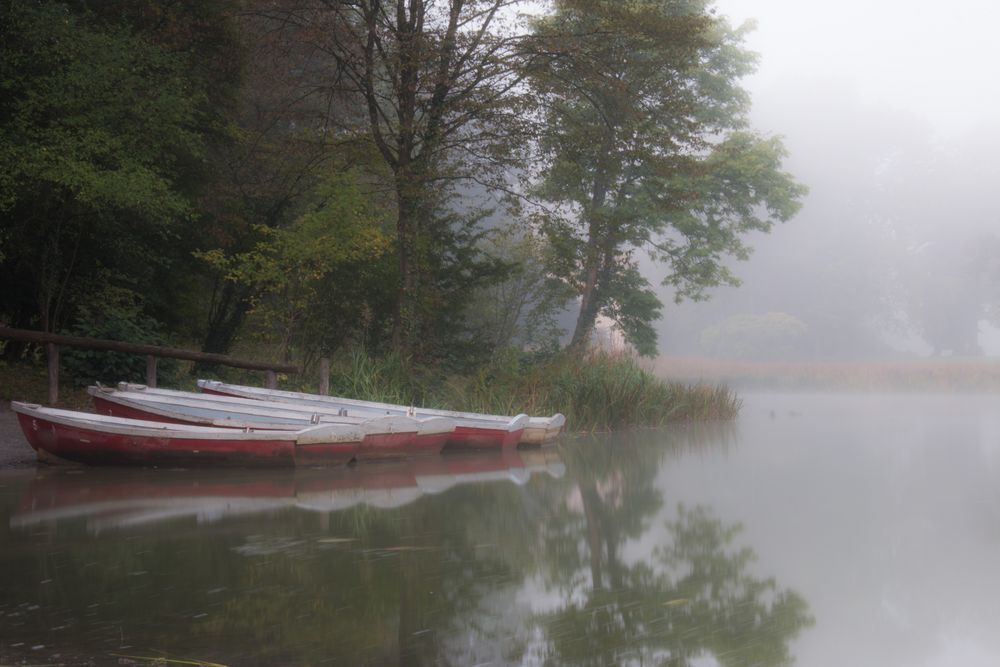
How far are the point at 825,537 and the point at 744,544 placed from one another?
0.71 metres

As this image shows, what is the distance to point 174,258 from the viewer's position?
16.8 metres

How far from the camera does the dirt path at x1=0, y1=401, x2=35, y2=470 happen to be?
10664 mm

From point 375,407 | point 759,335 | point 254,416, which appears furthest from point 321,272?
point 759,335

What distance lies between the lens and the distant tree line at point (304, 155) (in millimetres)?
13453

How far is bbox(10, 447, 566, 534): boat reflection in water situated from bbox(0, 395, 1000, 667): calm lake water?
1.6 inches

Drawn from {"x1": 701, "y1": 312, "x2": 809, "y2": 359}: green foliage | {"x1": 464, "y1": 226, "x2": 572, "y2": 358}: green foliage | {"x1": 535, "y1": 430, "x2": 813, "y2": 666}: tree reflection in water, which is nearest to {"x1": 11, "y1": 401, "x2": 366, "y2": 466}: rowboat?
{"x1": 535, "y1": 430, "x2": 813, "y2": 666}: tree reflection in water

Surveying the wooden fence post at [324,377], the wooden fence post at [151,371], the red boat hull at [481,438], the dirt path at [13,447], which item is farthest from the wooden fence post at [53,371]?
the red boat hull at [481,438]

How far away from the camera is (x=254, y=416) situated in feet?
38.5

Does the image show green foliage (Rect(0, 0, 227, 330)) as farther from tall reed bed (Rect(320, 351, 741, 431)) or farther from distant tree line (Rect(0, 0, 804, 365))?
tall reed bed (Rect(320, 351, 741, 431))

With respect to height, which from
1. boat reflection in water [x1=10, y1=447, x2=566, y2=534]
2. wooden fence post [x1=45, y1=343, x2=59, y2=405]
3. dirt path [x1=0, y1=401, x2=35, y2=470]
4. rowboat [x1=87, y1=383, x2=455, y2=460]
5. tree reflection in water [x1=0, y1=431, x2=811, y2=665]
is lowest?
tree reflection in water [x1=0, y1=431, x2=811, y2=665]

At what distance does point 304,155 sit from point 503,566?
37.6 feet

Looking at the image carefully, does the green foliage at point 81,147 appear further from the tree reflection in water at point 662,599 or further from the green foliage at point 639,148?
the tree reflection in water at point 662,599

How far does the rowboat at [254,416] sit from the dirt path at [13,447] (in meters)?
0.88

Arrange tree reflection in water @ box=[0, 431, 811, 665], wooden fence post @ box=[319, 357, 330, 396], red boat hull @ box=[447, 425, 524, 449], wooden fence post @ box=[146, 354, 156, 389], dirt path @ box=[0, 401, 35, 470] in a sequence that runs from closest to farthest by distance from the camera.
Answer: tree reflection in water @ box=[0, 431, 811, 665], dirt path @ box=[0, 401, 35, 470], wooden fence post @ box=[146, 354, 156, 389], red boat hull @ box=[447, 425, 524, 449], wooden fence post @ box=[319, 357, 330, 396]
